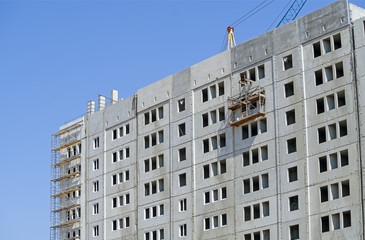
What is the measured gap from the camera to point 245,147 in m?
85.1

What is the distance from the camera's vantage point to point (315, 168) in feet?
257

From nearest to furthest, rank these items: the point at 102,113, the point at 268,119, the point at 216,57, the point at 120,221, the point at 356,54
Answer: the point at 356,54
the point at 268,119
the point at 216,57
the point at 120,221
the point at 102,113

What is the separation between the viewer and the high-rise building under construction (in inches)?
3031

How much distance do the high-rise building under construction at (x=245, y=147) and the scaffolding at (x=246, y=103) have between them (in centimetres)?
12

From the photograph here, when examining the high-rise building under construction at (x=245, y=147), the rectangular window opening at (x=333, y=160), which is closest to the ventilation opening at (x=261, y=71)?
the high-rise building under construction at (x=245, y=147)

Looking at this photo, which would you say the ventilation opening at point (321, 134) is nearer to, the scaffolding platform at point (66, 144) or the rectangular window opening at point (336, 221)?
the rectangular window opening at point (336, 221)

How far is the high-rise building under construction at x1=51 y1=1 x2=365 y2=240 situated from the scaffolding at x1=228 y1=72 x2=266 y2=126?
119 mm

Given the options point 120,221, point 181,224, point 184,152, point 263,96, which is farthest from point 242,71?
point 120,221

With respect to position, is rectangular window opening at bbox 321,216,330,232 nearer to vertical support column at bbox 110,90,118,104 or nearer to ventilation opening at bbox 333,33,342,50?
ventilation opening at bbox 333,33,342,50

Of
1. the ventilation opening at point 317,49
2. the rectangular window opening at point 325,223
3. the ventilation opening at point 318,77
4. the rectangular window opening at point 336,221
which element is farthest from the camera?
the ventilation opening at point 317,49

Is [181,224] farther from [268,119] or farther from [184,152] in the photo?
[268,119]

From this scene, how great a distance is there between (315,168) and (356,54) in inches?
428

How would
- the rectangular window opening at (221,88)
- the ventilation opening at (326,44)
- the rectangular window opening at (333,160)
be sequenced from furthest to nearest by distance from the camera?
the rectangular window opening at (221,88)
the ventilation opening at (326,44)
the rectangular window opening at (333,160)

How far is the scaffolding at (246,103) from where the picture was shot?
84.2 meters
